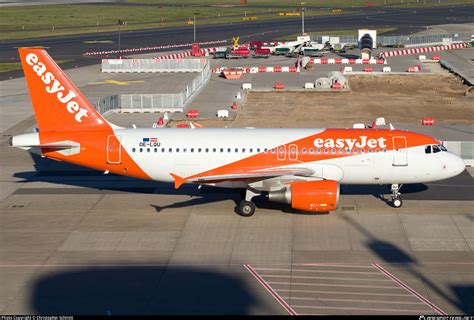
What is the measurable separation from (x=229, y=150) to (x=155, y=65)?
65995 mm

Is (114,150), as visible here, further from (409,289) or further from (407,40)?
(407,40)

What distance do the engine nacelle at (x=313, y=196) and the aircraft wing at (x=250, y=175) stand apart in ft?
3.64

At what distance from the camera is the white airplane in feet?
147

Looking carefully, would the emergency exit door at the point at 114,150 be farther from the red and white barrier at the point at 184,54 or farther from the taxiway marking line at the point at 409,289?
the red and white barrier at the point at 184,54

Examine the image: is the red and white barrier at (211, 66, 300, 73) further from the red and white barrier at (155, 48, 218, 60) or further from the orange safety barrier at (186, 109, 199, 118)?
the orange safety barrier at (186, 109, 199, 118)

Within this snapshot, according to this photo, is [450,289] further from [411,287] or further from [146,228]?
[146,228]

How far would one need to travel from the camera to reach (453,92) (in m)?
90.8

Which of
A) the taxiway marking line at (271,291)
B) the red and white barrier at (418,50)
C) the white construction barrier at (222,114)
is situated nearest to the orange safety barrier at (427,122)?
the white construction barrier at (222,114)

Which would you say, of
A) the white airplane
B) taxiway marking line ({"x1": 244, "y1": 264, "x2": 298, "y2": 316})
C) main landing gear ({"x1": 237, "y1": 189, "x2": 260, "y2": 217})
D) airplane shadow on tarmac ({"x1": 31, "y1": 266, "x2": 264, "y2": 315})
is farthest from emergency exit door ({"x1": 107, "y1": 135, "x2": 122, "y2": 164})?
taxiway marking line ({"x1": 244, "y1": 264, "x2": 298, "y2": 316})

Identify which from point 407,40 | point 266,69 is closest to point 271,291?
point 266,69

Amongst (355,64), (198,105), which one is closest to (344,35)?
(355,64)

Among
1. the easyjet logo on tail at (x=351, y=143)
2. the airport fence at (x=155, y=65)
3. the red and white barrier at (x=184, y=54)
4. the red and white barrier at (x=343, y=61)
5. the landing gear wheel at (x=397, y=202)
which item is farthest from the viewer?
the red and white barrier at (x=184, y=54)

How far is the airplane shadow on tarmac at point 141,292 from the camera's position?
Answer: 31656 mm

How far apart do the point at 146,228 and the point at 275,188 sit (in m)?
7.62
